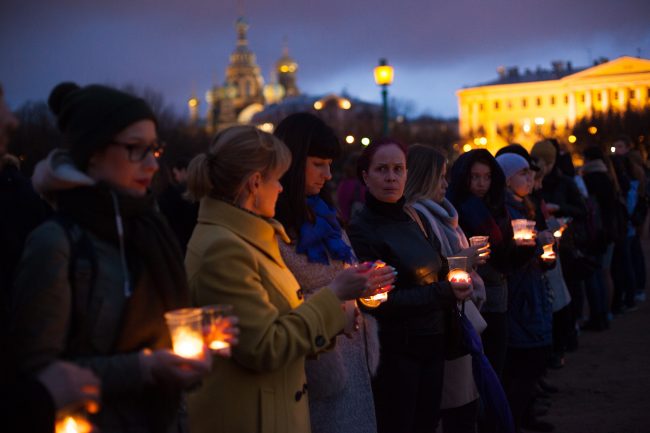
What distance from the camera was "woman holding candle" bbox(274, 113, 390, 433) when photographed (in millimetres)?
4051

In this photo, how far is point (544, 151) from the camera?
30.6 feet

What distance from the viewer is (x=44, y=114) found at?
47469 millimetres

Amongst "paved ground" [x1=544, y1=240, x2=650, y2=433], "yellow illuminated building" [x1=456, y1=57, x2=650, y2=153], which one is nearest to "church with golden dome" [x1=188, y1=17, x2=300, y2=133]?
"yellow illuminated building" [x1=456, y1=57, x2=650, y2=153]

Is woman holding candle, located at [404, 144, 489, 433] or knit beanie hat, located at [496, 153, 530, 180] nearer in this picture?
woman holding candle, located at [404, 144, 489, 433]

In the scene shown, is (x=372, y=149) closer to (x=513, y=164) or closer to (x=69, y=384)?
(x=513, y=164)

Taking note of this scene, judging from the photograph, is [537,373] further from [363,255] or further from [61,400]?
[61,400]

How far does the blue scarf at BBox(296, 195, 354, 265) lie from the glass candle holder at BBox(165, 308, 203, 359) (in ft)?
5.41

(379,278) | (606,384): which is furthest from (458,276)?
(606,384)

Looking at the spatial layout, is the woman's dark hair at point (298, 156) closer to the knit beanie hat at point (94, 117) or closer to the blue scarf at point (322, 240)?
the blue scarf at point (322, 240)

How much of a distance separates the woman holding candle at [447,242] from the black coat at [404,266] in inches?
11.9

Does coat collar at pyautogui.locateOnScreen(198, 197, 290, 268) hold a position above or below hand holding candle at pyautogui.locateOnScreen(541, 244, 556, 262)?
above

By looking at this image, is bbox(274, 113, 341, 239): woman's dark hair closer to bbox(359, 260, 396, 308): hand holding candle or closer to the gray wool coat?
the gray wool coat

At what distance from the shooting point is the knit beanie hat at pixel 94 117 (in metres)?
2.66

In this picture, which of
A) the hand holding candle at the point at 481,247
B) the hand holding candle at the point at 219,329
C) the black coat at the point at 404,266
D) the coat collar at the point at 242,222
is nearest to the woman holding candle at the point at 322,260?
the black coat at the point at 404,266
